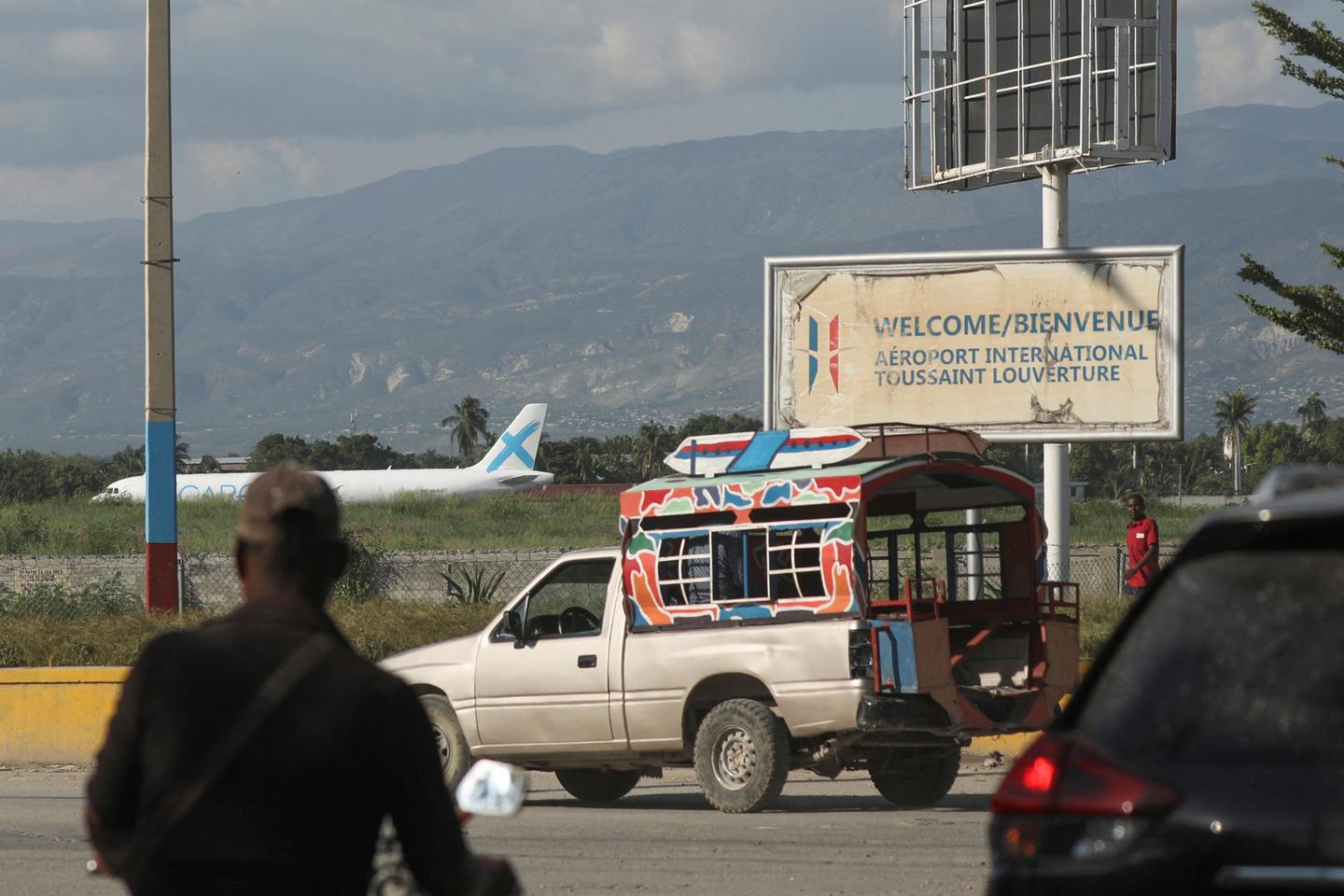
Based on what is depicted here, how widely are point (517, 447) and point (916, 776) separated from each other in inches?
3651

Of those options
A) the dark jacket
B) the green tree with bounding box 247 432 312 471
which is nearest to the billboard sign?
the dark jacket

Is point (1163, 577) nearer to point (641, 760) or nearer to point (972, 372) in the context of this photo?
point (641, 760)

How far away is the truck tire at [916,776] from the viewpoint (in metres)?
13.1

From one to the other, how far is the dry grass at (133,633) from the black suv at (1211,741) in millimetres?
14302

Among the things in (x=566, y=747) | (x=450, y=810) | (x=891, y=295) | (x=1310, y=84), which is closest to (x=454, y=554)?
(x=891, y=295)

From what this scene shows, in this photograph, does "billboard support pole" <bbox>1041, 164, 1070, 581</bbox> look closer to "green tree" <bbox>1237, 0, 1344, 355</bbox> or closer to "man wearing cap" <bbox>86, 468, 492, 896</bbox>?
"green tree" <bbox>1237, 0, 1344, 355</bbox>

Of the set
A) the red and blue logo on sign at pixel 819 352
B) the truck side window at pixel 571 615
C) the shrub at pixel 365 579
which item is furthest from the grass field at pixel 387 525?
the truck side window at pixel 571 615

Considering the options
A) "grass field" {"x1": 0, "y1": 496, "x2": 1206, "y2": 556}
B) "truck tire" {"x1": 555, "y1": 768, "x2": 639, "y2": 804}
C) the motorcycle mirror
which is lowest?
"grass field" {"x1": 0, "y1": 496, "x2": 1206, "y2": 556}

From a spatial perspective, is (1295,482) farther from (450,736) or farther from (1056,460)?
(1056,460)

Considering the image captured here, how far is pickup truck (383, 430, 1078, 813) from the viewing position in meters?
12.1

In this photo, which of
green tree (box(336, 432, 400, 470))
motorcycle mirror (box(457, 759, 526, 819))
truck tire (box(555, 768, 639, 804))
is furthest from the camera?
green tree (box(336, 432, 400, 470))

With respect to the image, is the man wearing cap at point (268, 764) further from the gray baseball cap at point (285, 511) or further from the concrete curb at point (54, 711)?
the concrete curb at point (54, 711)

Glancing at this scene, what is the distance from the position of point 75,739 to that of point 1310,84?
1687 cm

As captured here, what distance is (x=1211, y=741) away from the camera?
349 cm
